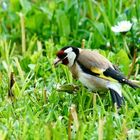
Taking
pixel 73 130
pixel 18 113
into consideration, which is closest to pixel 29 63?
pixel 18 113

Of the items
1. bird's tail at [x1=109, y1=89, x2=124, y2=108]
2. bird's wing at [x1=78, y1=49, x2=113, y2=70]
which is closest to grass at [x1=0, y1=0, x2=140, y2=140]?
bird's tail at [x1=109, y1=89, x2=124, y2=108]

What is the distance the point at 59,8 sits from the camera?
514 centimetres

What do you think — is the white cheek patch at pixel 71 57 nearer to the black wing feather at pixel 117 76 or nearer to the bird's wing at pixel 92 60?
the bird's wing at pixel 92 60

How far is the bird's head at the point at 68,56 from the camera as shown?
3852mm

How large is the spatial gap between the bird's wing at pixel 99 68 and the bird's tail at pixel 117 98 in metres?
0.07

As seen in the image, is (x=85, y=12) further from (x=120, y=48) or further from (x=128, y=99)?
(x=128, y=99)

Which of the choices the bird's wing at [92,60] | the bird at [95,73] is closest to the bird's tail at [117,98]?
the bird at [95,73]

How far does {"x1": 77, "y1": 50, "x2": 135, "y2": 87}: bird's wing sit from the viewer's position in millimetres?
3734

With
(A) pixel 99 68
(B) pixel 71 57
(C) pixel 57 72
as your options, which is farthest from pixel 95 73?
(C) pixel 57 72

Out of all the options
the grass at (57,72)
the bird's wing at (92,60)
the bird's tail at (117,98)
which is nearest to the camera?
the grass at (57,72)

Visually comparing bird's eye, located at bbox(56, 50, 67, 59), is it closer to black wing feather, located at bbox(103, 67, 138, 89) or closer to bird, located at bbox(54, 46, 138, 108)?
bird, located at bbox(54, 46, 138, 108)

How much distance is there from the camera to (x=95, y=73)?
3.76 meters

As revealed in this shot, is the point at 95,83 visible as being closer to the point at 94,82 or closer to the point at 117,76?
the point at 94,82

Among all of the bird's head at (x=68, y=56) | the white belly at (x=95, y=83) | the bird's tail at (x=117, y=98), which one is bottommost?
the bird's tail at (x=117, y=98)
